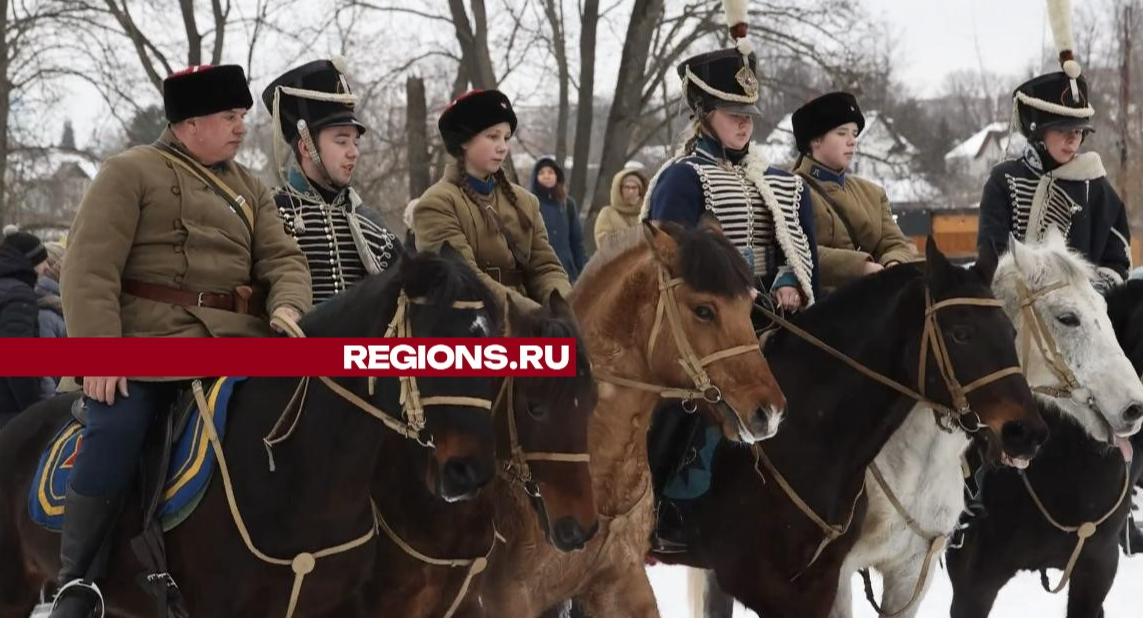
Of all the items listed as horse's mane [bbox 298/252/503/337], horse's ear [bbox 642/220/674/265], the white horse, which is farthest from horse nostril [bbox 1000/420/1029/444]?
horse's mane [bbox 298/252/503/337]

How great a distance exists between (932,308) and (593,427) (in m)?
1.55

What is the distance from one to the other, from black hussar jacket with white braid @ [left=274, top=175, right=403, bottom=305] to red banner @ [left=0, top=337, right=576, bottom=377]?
111cm

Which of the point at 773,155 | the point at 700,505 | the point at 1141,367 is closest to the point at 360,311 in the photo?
the point at 700,505

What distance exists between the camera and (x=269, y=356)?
192 inches

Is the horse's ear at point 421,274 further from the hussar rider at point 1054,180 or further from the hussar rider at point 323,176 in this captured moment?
the hussar rider at point 1054,180

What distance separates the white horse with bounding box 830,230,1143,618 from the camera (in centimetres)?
623

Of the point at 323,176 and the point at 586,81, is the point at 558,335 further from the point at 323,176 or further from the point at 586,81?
the point at 586,81

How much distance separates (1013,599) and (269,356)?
6336mm

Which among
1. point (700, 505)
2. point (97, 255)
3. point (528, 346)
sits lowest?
point (700, 505)

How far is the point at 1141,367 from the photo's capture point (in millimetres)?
7129

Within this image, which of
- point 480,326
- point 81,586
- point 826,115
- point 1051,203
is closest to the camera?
point 480,326

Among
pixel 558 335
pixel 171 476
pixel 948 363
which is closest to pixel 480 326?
pixel 558 335

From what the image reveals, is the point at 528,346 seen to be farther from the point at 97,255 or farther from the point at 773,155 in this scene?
the point at 773,155

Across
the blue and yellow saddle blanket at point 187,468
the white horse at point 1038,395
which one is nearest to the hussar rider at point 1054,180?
the white horse at point 1038,395
